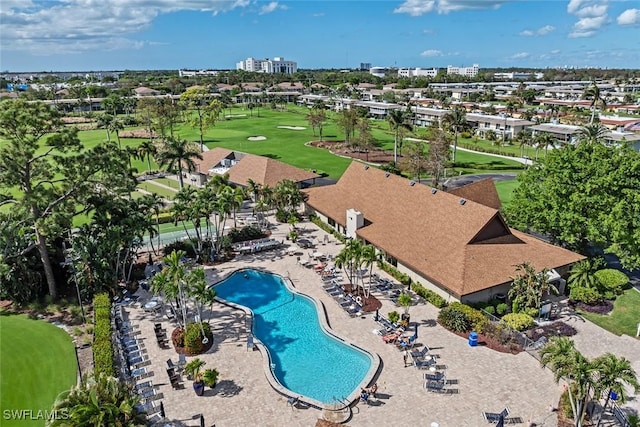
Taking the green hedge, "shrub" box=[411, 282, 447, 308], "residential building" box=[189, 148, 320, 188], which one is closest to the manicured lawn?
"shrub" box=[411, 282, 447, 308]

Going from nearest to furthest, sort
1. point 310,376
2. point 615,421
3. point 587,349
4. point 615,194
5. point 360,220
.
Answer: point 615,421 < point 310,376 < point 587,349 < point 615,194 < point 360,220

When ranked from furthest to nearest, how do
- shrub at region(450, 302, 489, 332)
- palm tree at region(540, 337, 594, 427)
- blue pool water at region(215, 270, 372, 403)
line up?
1. shrub at region(450, 302, 489, 332)
2. blue pool water at region(215, 270, 372, 403)
3. palm tree at region(540, 337, 594, 427)

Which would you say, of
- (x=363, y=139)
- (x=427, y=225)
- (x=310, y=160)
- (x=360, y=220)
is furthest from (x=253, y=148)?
(x=427, y=225)

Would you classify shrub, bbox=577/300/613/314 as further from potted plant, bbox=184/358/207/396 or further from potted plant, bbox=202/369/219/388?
potted plant, bbox=184/358/207/396

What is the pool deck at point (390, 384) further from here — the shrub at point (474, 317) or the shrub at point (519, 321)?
the shrub at point (519, 321)

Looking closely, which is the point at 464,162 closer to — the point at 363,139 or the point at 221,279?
the point at 363,139

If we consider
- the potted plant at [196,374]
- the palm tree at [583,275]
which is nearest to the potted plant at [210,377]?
the potted plant at [196,374]

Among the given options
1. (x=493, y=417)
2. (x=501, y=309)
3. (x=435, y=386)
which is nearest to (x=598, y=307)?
(x=501, y=309)

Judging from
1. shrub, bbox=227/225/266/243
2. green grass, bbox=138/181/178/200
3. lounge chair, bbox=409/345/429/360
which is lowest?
lounge chair, bbox=409/345/429/360
